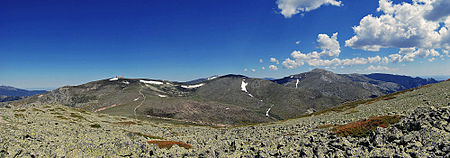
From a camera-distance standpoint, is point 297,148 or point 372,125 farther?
point 372,125

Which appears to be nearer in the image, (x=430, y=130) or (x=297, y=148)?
(x=430, y=130)

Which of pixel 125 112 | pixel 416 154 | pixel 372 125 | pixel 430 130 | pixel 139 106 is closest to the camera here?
pixel 416 154

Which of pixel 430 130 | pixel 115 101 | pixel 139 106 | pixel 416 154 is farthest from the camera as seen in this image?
pixel 115 101

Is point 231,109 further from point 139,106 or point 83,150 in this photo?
point 83,150

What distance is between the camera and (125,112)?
497 feet

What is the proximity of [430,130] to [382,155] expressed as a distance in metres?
7.39

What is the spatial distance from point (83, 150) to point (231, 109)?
178566 mm

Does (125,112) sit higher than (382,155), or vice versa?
(382,155)

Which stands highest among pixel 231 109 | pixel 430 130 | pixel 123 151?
pixel 430 130

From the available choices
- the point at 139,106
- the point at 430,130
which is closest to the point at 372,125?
the point at 430,130

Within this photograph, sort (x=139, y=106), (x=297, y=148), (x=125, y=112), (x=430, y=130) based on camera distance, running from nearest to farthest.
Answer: (x=430, y=130)
(x=297, y=148)
(x=125, y=112)
(x=139, y=106)

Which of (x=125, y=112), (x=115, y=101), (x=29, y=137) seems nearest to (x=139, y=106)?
(x=125, y=112)

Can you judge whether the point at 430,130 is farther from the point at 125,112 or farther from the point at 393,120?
the point at 125,112

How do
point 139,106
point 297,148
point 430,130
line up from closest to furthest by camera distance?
point 430,130, point 297,148, point 139,106
